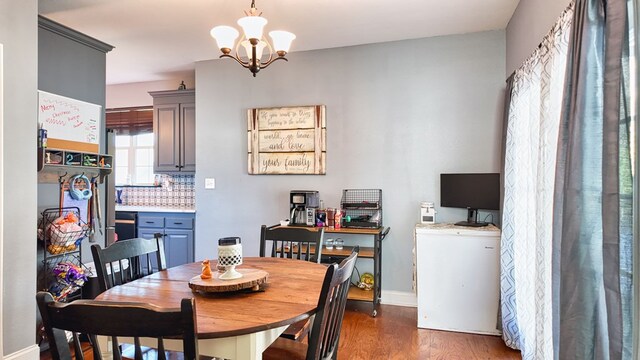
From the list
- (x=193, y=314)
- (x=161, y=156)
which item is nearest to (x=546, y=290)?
(x=193, y=314)

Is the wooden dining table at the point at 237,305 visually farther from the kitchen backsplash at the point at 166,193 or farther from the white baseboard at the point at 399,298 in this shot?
the kitchen backsplash at the point at 166,193

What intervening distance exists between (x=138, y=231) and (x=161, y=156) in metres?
0.97

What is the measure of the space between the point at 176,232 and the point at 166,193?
0.92m

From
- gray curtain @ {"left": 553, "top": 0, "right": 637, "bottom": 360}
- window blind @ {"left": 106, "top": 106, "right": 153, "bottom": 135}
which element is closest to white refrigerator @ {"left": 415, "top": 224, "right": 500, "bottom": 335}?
gray curtain @ {"left": 553, "top": 0, "right": 637, "bottom": 360}

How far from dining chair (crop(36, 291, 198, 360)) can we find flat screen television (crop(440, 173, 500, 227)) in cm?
268

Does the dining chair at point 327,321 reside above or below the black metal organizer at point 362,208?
below

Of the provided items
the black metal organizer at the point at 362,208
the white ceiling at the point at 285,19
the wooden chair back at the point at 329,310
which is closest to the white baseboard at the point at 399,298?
the black metal organizer at the point at 362,208

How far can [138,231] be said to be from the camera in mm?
4547

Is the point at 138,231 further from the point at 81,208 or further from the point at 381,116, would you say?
the point at 381,116

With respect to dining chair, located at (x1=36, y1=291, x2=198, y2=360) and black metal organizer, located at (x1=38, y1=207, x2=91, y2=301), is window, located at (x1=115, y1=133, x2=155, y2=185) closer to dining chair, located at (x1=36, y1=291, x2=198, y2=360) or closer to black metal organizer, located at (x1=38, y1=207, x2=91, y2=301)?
black metal organizer, located at (x1=38, y1=207, x2=91, y2=301)

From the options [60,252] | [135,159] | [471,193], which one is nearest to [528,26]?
[471,193]

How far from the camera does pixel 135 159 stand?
17.7 feet

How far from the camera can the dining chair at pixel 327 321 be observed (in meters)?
1.27

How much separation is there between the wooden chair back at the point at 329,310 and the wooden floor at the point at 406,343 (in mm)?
1202
